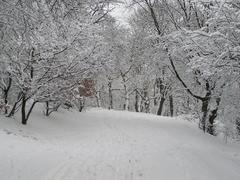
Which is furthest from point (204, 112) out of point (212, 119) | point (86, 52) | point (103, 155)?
point (103, 155)

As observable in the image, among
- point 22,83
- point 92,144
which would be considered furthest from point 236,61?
point 22,83

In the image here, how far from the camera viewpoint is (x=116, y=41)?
100 ft

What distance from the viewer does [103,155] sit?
30.2ft

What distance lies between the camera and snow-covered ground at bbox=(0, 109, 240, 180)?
6945mm

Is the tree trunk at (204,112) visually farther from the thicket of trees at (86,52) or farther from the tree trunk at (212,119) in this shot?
the tree trunk at (212,119)

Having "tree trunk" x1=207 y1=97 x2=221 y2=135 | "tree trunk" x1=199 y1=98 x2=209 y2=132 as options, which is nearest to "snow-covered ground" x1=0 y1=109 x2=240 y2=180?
"tree trunk" x1=199 y1=98 x2=209 y2=132

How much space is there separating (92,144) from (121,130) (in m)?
4.15

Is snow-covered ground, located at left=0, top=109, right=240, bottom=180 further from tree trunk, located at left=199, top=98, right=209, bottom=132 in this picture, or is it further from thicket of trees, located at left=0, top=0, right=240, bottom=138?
thicket of trees, located at left=0, top=0, right=240, bottom=138

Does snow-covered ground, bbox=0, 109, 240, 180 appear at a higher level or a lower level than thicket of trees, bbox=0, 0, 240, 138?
lower

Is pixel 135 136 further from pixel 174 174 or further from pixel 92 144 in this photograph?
pixel 174 174

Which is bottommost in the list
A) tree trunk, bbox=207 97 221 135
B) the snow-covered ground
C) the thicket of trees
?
the snow-covered ground

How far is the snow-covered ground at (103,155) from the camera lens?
695cm

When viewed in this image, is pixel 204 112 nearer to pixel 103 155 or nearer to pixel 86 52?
pixel 86 52

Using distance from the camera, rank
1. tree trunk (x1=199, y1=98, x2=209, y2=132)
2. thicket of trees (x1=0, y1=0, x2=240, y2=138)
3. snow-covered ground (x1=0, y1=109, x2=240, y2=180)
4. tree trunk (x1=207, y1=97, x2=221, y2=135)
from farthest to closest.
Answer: tree trunk (x1=207, y1=97, x2=221, y2=135), tree trunk (x1=199, y1=98, x2=209, y2=132), snow-covered ground (x1=0, y1=109, x2=240, y2=180), thicket of trees (x1=0, y1=0, x2=240, y2=138)
